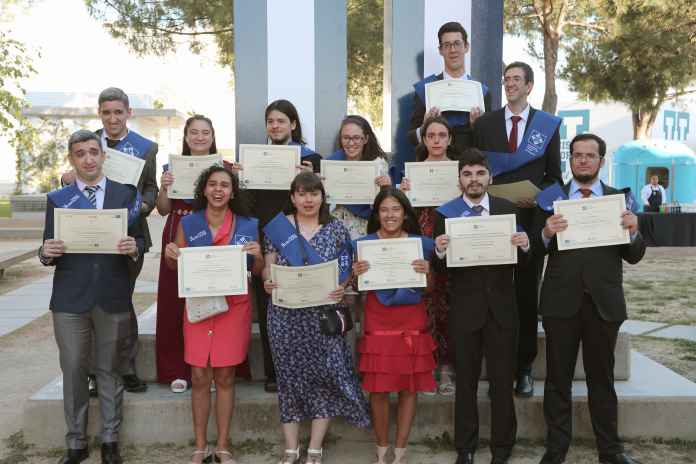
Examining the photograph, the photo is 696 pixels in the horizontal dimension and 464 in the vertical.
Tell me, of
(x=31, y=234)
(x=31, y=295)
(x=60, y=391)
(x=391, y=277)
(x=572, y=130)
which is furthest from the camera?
(x=572, y=130)

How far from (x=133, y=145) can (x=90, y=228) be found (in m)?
0.92

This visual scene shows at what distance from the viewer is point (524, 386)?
4000mm

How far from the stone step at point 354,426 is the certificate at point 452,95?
2.17 metres

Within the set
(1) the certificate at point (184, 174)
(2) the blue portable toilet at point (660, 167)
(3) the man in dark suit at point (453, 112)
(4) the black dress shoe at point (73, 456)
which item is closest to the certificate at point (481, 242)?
(3) the man in dark suit at point (453, 112)

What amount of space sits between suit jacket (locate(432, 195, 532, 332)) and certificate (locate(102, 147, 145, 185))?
6.91ft

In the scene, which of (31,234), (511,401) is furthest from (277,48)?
(31,234)

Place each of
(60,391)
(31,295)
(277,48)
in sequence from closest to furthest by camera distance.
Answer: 1. (60,391)
2. (277,48)
3. (31,295)

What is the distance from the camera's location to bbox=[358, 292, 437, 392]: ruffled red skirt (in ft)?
11.4

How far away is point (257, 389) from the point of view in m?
4.12

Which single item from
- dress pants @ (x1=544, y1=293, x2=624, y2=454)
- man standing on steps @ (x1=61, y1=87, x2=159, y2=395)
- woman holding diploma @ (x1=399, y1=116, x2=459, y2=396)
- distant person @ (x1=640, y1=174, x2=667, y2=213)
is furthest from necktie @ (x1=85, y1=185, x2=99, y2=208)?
distant person @ (x1=640, y1=174, x2=667, y2=213)

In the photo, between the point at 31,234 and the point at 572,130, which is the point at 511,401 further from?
the point at 572,130

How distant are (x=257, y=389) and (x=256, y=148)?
69.7 inches

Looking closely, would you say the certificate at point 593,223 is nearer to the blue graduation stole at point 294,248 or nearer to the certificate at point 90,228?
the blue graduation stole at point 294,248

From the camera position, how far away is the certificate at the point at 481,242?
3.34 metres
